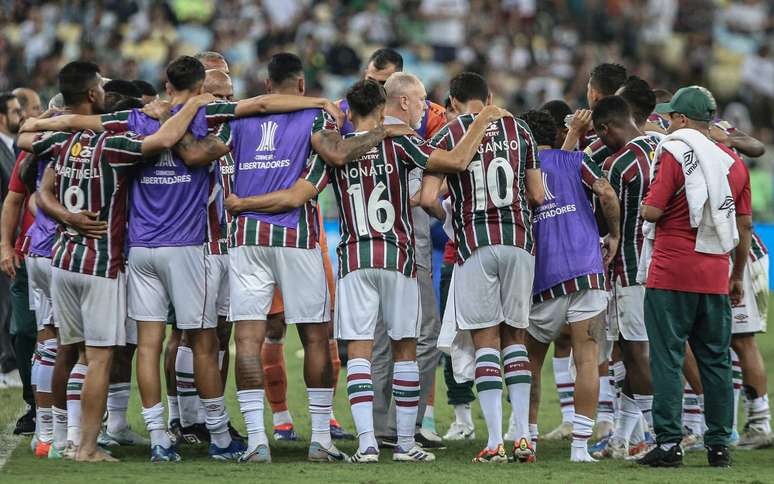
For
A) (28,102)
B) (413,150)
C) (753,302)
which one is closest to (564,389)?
(753,302)

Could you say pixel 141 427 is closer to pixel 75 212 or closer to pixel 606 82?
pixel 75 212

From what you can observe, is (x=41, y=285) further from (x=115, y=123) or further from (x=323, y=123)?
(x=323, y=123)

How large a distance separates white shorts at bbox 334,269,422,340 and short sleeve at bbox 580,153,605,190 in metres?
1.36

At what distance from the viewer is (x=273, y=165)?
819cm

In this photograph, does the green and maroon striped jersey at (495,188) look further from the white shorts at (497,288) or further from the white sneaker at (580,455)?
the white sneaker at (580,455)

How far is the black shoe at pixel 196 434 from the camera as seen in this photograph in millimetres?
9320

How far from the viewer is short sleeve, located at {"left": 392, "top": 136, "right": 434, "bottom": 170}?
8141 millimetres

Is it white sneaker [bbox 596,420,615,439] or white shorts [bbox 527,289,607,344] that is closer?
white shorts [bbox 527,289,607,344]

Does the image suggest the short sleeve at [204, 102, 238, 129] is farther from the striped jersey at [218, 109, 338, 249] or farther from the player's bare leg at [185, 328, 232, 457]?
the player's bare leg at [185, 328, 232, 457]

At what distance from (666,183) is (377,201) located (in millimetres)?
1777

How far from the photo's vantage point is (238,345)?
8.17 m

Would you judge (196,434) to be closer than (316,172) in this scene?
No

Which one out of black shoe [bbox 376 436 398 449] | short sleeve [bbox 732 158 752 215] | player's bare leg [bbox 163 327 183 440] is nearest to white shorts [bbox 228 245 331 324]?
black shoe [bbox 376 436 398 449]

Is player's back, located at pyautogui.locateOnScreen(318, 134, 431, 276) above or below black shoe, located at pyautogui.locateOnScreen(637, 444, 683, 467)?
above
